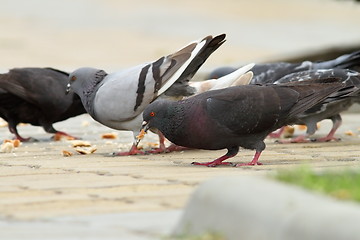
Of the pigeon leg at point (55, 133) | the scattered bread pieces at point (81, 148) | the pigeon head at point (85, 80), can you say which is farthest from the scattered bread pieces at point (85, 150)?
the pigeon leg at point (55, 133)

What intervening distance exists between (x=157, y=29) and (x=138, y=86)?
16.3m

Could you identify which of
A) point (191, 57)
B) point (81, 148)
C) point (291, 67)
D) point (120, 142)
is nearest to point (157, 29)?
point (291, 67)

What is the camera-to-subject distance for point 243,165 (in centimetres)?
690

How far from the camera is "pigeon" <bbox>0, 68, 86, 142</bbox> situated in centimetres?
912

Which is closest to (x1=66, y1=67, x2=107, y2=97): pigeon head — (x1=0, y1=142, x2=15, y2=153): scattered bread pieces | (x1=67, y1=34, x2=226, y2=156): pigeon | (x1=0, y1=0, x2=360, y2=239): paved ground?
(x1=67, y1=34, x2=226, y2=156): pigeon

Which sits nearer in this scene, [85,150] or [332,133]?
[85,150]

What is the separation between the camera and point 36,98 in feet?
29.9

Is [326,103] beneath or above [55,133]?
above

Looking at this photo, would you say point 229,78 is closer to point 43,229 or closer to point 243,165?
point 243,165

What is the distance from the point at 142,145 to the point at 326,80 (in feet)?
7.07

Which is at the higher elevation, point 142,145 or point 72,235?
point 72,235

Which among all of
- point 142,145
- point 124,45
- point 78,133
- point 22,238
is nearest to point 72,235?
point 22,238

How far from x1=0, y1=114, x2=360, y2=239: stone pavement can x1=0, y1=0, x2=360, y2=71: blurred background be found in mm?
8548

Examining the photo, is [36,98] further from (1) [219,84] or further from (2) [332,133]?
(2) [332,133]
